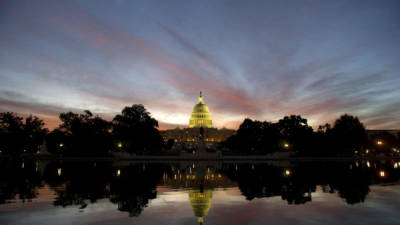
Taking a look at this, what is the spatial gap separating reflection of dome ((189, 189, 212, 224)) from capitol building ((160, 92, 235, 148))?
162960mm

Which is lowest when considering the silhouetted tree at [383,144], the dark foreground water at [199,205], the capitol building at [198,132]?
the dark foreground water at [199,205]

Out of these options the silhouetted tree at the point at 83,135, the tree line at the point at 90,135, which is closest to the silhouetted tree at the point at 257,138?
the tree line at the point at 90,135

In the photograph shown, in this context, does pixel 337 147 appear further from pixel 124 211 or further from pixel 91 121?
pixel 124 211

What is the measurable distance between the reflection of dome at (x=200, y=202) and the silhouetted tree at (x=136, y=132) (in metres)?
57.2

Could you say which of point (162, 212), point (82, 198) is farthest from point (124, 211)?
point (82, 198)

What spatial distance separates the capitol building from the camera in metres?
182

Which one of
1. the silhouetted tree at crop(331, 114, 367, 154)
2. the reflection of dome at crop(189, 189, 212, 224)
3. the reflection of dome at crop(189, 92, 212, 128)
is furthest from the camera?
the reflection of dome at crop(189, 92, 212, 128)

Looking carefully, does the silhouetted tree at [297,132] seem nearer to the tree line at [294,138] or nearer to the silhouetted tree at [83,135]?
the tree line at [294,138]

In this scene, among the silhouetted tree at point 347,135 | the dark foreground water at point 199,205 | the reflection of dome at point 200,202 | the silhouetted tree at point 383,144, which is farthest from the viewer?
the silhouetted tree at point 383,144

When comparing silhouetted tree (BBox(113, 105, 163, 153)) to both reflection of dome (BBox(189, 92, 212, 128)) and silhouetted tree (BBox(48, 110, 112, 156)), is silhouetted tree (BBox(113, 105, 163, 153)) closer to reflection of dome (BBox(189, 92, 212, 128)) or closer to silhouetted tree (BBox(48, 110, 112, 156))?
silhouetted tree (BBox(48, 110, 112, 156))

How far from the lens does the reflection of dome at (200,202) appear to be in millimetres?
11430

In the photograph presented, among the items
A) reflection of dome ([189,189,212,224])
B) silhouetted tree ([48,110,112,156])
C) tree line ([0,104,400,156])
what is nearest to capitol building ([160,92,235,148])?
tree line ([0,104,400,156])

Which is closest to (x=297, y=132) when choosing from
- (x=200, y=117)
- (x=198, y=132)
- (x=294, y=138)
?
(x=294, y=138)

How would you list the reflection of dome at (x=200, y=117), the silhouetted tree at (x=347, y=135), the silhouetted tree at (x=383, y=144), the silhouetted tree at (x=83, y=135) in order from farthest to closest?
1. the reflection of dome at (x=200, y=117)
2. the silhouetted tree at (x=383, y=144)
3. the silhouetted tree at (x=347, y=135)
4. the silhouetted tree at (x=83, y=135)
